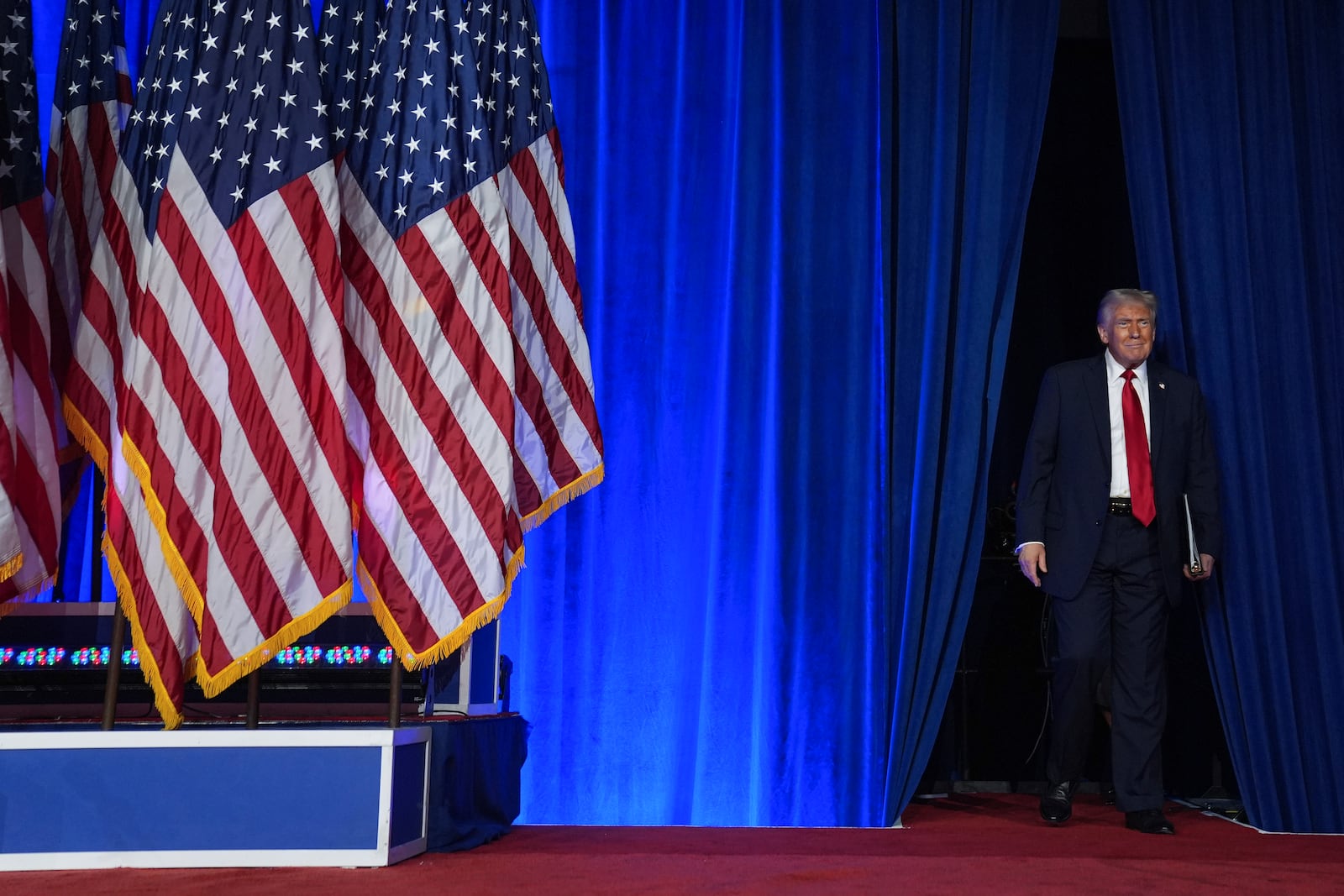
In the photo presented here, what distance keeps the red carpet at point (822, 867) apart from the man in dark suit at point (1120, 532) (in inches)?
13.2

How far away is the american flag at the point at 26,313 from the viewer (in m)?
3.43

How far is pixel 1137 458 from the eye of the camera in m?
4.07

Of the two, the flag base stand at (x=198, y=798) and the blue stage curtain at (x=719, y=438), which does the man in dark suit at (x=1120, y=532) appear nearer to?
the blue stage curtain at (x=719, y=438)

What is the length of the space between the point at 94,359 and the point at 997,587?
3621 millimetres

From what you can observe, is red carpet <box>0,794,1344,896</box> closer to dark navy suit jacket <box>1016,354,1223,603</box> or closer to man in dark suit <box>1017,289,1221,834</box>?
man in dark suit <box>1017,289,1221,834</box>

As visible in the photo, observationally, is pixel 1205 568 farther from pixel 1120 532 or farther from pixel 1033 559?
pixel 1033 559

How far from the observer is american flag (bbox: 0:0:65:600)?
3428mm

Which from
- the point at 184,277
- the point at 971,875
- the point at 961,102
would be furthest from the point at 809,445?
the point at 184,277

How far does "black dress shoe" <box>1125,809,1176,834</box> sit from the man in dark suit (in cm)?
1

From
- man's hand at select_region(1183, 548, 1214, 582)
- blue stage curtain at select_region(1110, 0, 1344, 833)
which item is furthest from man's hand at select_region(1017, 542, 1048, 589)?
blue stage curtain at select_region(1110, 0, 1344, 833)

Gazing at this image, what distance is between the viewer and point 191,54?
339 centimetres

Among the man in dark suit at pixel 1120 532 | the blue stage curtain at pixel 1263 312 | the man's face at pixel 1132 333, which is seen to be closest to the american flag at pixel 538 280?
the man in dark suit at pixel 1120 532

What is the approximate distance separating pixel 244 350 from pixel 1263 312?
11.2 feet

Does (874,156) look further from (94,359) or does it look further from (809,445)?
(94,359)
